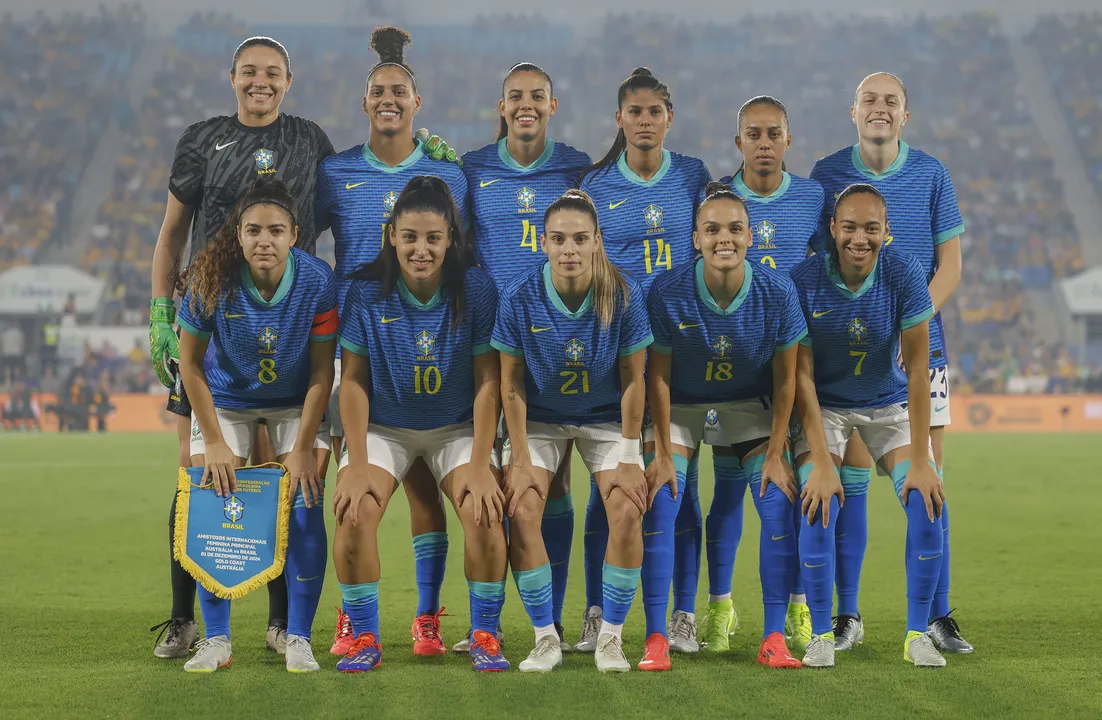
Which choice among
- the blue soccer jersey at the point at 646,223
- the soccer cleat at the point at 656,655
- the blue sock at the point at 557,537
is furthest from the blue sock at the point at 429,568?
the blue soccer jersey at the point at 646,223

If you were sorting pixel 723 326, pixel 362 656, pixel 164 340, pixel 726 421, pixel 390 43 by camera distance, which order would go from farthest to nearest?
pixel 390 43 → pixel 726 421 → pixel 164 340 → pixel 723 326 → pixel 362 656

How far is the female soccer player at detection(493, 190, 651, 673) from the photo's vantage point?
3.78 metres

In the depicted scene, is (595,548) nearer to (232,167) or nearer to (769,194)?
(769,194)

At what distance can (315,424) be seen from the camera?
3.86m

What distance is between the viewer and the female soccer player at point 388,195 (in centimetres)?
426

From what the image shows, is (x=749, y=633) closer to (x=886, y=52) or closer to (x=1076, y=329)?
(x=1076, y=329)

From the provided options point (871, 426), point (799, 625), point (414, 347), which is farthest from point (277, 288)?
point (799, 625)

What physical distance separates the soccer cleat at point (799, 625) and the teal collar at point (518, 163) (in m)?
1.92

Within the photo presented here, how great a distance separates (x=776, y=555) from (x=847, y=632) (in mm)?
552

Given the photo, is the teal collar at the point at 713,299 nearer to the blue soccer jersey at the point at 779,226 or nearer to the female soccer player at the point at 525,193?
the blue soccer jersey at the point at 779,226

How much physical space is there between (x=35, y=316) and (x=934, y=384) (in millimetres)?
24256

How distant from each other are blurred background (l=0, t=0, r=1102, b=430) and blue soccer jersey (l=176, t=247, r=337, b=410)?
2024cm

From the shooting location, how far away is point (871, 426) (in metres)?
4.19

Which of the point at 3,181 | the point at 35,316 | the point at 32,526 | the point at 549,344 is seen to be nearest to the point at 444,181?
the point at 549,344
